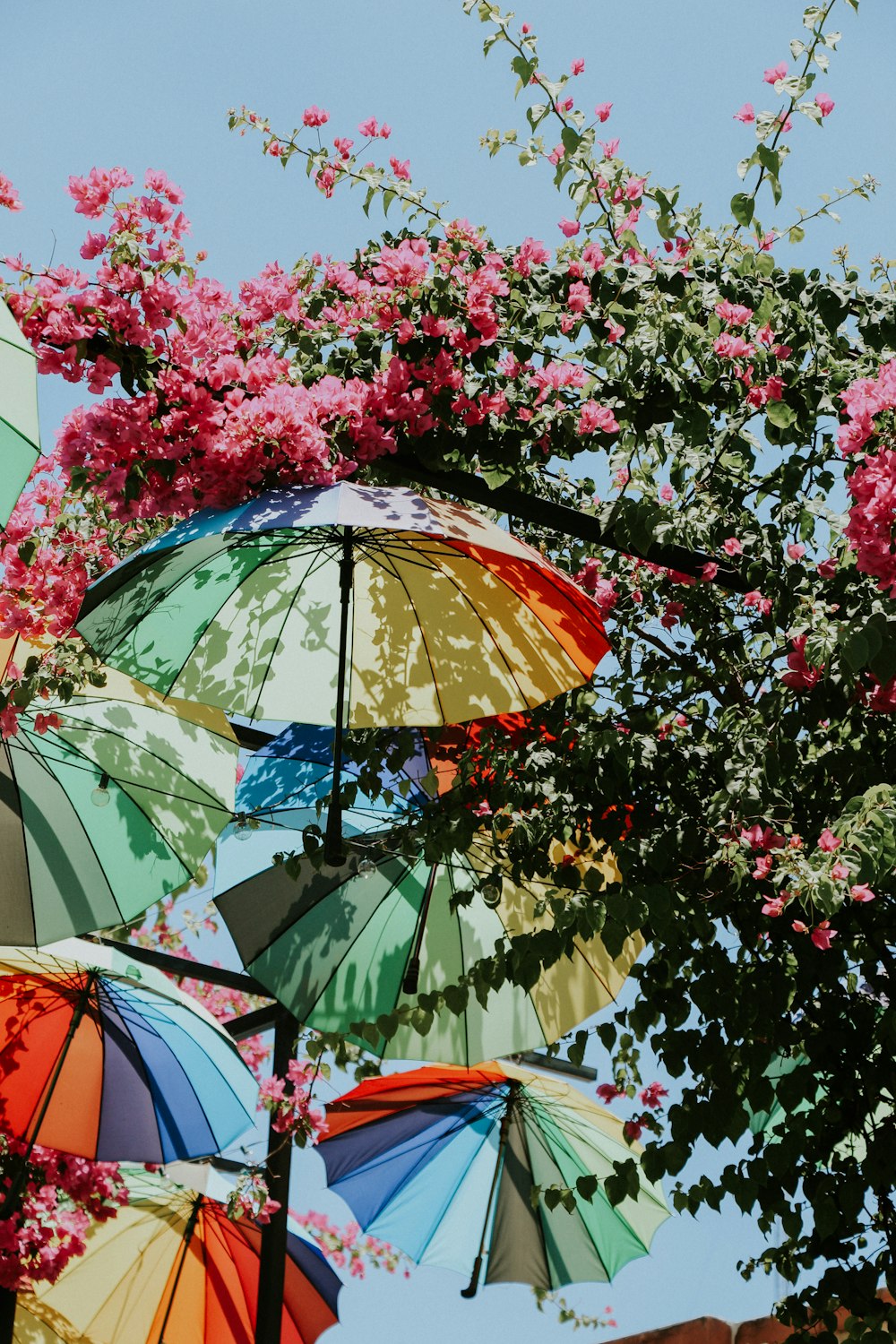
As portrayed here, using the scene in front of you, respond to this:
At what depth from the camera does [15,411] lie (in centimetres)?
288

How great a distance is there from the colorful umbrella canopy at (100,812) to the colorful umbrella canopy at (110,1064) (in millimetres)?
910

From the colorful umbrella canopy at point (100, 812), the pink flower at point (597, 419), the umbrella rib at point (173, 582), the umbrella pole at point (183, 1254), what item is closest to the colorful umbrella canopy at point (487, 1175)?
the umbrella pole at point (183, 1254)

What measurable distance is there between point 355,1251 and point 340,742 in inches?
236

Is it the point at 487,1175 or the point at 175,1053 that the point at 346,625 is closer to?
the point at 175,1053

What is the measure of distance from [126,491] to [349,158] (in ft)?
4.40

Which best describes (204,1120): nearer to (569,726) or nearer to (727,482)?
(569,726)

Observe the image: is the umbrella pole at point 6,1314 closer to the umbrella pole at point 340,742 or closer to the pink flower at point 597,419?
the umbrella pole at point 340,742

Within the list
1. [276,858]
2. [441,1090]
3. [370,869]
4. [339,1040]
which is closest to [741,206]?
[276,858]

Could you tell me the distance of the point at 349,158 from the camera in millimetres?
3770

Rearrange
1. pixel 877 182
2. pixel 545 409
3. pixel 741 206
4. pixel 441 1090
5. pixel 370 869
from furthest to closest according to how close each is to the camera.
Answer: pixel 441 1090 → pixel 370 869 → pixel 545 409 → pixel 877 182 → pixel 741 206

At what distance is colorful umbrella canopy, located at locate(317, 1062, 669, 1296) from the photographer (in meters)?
6.39

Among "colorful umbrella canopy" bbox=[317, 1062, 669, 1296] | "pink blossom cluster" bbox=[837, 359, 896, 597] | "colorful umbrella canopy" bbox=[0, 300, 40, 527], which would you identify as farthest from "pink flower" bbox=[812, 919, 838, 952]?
"colorful umbrella canopy" bbox=[317, 1062, 669, 1296]

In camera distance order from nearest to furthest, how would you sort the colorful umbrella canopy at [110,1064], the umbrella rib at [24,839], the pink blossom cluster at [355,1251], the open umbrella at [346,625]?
1. the open umbrella at [346,625]
2. the umbrella rib at [24,839]
3. the colorful umbrella canopy at [110,1064]
4. the pink blossom cluster at [355,1251]

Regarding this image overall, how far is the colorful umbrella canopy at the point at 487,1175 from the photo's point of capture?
6395mm
